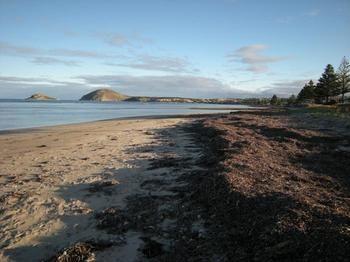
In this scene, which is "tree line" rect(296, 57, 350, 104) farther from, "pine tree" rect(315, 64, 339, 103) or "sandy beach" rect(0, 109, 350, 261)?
"sandy beach" rect(0, 109, 350, 261)

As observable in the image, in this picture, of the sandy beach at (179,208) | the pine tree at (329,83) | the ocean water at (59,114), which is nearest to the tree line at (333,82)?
the pine tree at (329,83)

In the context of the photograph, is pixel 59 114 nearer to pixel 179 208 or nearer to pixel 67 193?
pixel 67 193

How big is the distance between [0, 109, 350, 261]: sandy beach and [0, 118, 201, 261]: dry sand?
3 cm

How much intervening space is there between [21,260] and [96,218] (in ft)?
5.45

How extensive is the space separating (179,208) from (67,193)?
3.12m

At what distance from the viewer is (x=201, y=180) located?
8.19 metres

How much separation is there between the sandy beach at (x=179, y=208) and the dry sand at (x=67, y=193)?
0.03 m

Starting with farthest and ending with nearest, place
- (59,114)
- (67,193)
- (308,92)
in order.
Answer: (308,92), (59,114), (67,193)

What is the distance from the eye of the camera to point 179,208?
21.5 feet

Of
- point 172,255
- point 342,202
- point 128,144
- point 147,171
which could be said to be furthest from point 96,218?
point 128,144

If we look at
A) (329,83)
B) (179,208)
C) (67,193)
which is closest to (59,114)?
(67,193)

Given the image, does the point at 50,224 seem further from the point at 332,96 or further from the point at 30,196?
the point at 332,96

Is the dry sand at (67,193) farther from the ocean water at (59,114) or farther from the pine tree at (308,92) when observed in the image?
the pine tree at (308,92)

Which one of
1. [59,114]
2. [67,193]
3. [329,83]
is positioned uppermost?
[329,83]
